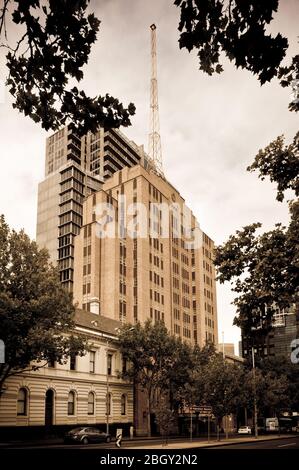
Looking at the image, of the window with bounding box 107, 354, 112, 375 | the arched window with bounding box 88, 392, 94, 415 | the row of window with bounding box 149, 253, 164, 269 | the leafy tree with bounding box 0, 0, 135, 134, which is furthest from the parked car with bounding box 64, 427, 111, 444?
the row of window with bounding box 149, 253, 164, 269

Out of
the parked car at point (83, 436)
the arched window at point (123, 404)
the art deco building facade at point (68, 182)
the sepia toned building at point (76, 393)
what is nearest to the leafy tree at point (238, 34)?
the sepia toned building at point (76, 393)

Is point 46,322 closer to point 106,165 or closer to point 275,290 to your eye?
point 275,290

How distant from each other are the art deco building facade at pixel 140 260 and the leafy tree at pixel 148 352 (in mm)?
29659

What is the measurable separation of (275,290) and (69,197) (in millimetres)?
97876

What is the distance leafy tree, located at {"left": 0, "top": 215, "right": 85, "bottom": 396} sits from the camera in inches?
1155

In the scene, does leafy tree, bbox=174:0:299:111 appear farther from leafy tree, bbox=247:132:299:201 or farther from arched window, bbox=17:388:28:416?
arched window, bbox=17:388:28:416

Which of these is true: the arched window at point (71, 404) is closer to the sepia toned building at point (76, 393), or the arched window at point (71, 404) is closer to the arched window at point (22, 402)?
the sepia toned building at point (76, 393)

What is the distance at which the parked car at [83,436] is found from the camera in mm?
35281

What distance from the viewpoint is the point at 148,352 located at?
48500mm

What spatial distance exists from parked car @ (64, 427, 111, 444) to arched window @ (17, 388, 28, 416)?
4249mm


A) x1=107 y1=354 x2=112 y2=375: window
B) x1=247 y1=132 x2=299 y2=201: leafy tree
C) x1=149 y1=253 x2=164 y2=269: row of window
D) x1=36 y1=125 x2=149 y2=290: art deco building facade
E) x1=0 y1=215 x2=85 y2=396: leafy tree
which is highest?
x1=36 y1=125 x2=149 y2=290: art deco building facade

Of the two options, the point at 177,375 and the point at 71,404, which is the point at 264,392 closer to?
the point at 177,375

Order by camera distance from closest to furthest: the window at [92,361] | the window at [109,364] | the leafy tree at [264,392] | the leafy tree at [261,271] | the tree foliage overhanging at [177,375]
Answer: the leafy tree at [261,271], the tree foliage overhanging at [177,375], the window at [92,361], the window at [109,364], the leafy tree at [264,392]

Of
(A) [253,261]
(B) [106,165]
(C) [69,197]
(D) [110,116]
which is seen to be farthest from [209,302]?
(D) [110,116]
